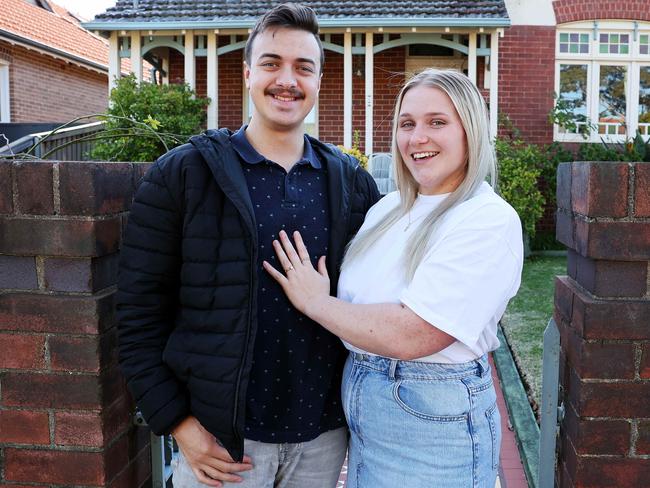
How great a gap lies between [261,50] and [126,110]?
30.1ft

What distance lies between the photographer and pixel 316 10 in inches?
459

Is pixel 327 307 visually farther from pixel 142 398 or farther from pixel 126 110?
pixel 126 110

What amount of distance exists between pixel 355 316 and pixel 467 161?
536mm

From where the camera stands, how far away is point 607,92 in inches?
476

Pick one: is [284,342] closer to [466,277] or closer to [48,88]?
[466,277]

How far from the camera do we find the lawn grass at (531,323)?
4.45m

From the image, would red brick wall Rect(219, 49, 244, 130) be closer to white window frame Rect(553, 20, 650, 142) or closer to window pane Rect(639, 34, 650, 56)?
white window frame Rect(553, 20, 650, 142)

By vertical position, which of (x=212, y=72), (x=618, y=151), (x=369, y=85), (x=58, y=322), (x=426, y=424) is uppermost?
(x=212, y=72)

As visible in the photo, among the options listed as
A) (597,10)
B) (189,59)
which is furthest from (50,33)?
(597,10)

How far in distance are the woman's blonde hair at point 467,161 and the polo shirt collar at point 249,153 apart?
0.27 meters

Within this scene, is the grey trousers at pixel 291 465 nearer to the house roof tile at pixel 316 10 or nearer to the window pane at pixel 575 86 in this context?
the house roof tile at pixel 316 10

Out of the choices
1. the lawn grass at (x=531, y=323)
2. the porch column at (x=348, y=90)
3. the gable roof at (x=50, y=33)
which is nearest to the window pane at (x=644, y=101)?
the lawn grass at (x=531, y=323)

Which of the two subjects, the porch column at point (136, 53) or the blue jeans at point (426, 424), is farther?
the porch column at point (136, 53)

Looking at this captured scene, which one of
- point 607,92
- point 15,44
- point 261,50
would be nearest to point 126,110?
point 15,44
